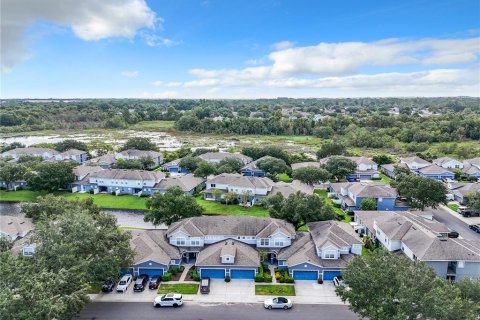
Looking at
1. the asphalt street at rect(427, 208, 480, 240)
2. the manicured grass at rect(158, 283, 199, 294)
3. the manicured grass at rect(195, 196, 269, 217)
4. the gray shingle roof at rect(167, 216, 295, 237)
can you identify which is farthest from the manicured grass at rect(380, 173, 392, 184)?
the manicured grass at rect(158, 283, 199, 294)

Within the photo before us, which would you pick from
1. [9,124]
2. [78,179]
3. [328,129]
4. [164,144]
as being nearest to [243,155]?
[78,179]

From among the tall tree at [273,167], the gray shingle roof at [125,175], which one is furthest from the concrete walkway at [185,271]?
the tall tree at [273,167]

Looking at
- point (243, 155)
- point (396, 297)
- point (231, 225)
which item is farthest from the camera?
point (243, 155)

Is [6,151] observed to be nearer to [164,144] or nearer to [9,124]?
[164,144]

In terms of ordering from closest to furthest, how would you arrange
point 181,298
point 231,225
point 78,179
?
point 181,298, point 231,225, point 78,179

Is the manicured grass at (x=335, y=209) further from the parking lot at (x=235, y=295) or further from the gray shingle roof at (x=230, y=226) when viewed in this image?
the parking lot at (x=235, y=295)

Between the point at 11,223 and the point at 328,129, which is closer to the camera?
the point at 11,223

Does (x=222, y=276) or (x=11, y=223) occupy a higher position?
(x=11, y=223)

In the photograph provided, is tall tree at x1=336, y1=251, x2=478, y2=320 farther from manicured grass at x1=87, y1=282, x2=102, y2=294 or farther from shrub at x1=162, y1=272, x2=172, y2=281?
manicured grass at x1=87, y1=282, x2=102, y2=294
